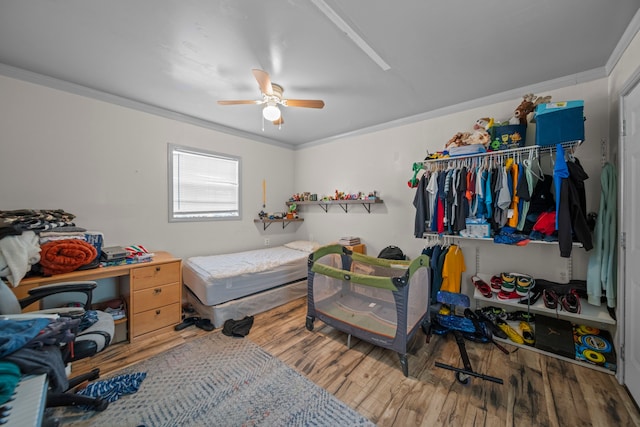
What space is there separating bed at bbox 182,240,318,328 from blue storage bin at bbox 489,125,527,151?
8.80 feet

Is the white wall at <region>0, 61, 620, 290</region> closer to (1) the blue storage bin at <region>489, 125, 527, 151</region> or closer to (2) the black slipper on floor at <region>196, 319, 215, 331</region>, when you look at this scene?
(1) the blue storage bin at <region>489, 125, 527, 151</region>

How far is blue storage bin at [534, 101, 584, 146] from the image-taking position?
190 centimetres

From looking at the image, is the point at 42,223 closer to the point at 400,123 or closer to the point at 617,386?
the point at 400,123

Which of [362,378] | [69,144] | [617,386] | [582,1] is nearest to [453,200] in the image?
[582,1]

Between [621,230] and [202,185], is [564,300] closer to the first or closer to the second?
[621,230]

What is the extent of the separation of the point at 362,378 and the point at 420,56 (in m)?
2.65

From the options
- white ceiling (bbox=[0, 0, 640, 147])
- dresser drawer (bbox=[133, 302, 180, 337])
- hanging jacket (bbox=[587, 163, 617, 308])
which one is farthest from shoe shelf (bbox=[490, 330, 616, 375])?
dresser drawer (bbox=[133, 302, 180, 337])

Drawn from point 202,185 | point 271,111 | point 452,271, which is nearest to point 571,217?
point 452,271

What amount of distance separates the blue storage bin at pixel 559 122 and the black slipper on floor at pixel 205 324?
3648 mm

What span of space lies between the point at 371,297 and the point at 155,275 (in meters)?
2.24

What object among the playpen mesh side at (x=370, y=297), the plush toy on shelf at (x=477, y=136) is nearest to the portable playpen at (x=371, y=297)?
the playpen mesh side at (x=370, y=297)

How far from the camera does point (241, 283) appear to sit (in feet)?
8.83

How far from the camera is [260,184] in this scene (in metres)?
4.10

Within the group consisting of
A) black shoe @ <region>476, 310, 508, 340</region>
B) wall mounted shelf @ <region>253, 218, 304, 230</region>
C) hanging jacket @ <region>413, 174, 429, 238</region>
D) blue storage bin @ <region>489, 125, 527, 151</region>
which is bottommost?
black shoe @ <region>476, 310, 508, 340</region>
